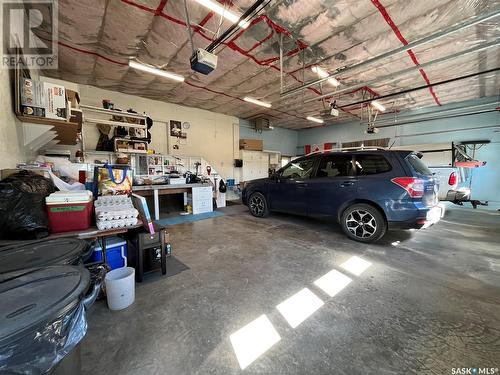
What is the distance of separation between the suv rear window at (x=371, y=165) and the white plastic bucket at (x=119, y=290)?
10.8ft

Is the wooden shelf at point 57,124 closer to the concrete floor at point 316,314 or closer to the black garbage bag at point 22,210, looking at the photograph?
the black garbage bag at point 22,210

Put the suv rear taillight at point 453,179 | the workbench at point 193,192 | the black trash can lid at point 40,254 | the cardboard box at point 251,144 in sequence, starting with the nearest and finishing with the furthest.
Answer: the black trash can lid at point 40,254
the workbench at point 193,192
the suv rear taillight at point 453,179
the cardboard box at point 251,144

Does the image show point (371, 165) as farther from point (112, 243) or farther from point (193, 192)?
point (193, 192)

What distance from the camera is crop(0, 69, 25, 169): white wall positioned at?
1783 millimetres

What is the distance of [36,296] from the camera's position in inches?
Answer: 30.2

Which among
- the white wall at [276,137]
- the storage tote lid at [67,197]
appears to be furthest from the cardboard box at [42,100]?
the white wall at [276,137]

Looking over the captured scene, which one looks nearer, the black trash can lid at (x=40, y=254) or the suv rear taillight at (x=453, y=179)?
the black trash can lid at (x=40, y=254)

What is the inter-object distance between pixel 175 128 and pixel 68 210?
5.54 meters

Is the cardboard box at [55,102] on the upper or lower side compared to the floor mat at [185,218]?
upper

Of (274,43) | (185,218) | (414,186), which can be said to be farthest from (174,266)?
(274,43)

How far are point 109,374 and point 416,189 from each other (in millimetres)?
3549

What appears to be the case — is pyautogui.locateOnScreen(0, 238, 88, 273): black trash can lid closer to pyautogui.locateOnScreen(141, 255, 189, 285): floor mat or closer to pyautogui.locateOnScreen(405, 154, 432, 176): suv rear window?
pyautogui.locateOnScreen(141, 255, 189, 285): floor mat

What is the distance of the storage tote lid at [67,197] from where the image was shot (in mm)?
1486

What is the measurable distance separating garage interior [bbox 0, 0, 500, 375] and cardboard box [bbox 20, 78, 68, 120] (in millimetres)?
14
